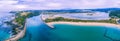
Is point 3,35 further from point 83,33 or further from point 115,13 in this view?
point 115,13

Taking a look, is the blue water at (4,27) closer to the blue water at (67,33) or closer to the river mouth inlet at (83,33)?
the blue water at (67,33)

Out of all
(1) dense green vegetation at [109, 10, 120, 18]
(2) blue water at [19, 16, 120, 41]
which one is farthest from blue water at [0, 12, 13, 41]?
(1) dense green vegetation at [109, 10, 120, 18]

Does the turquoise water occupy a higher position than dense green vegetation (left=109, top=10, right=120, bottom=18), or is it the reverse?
dense green vegetation (left=109, top=10, right=120, bottom=18)

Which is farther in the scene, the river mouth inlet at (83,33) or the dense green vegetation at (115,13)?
the dense green vegetation at (115,13)

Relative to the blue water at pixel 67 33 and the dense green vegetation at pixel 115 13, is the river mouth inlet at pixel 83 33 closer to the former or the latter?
the blue water at pixel 67 33

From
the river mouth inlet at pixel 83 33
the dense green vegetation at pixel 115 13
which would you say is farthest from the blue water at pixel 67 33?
the dense green vegetation at pixel 115 13

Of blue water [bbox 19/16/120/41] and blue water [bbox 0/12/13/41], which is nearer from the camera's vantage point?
blue water [bbox 19/16/120/41]

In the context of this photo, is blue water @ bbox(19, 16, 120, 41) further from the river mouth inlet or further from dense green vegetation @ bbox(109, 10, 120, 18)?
dense green vegetation @ bbox(109, 10, 120, 18)

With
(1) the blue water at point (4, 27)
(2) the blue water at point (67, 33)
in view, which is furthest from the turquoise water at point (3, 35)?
(2) the blue water at point (67, 33)

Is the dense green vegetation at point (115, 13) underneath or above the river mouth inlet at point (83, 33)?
above
